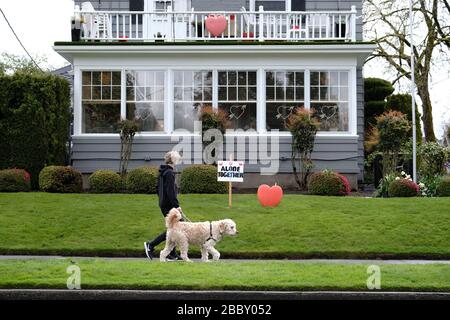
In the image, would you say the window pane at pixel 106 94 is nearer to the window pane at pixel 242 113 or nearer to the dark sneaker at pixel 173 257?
the window pane at pixel 242 113

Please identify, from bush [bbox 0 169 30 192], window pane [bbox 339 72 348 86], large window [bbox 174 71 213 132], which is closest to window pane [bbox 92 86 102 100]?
large window [bbox 174 71 213 132]

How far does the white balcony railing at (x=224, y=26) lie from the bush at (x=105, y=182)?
15.4 ft

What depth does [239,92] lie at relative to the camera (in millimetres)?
22953

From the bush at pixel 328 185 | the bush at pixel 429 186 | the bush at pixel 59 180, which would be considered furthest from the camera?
the bush at pixel 429 186

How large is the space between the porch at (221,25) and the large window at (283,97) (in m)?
1.21

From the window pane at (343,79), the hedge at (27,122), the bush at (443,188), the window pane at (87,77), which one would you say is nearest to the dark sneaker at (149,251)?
the hedge at (27,122)

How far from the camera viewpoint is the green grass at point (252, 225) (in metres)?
14.6

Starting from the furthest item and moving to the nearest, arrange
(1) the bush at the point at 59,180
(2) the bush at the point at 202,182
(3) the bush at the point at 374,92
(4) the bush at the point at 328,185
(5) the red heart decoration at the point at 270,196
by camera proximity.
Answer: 1. (3) the bush at the point at 374,92
2. (1) the bush at the point at 59,180
3. (4) the bush at the point at 328,185
4. (2) the bush at the point at 202,182
5. (5) the red heart decoration at the point at 270,196

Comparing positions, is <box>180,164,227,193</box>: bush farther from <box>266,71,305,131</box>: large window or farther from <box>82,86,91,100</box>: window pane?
<box>82,86,91,100</box>: window pane

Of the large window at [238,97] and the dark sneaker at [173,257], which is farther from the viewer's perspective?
the large window at [238,97]

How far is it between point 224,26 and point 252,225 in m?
8.71

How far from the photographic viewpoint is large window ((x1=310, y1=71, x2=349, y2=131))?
22.8 metres

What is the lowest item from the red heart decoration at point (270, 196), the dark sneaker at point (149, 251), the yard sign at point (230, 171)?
the dark sneaker at point (149, 251)

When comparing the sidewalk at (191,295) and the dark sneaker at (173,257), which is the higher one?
the dark sneaker at (173,257)
